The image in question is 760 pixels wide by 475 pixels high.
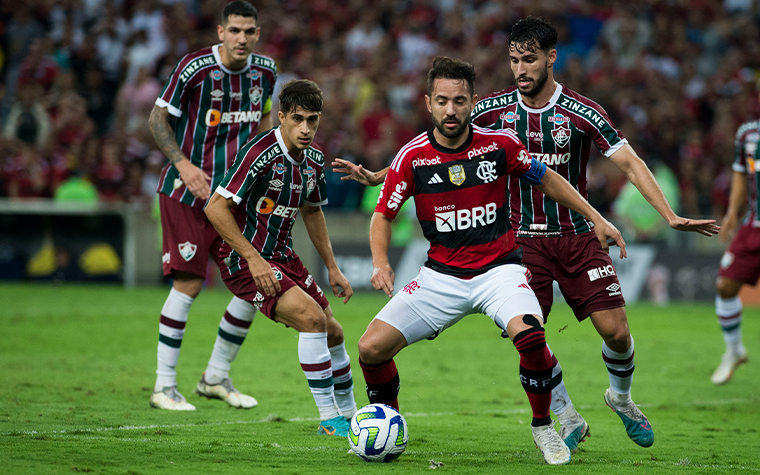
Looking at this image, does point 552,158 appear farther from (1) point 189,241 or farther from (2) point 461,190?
(1) point 189,241

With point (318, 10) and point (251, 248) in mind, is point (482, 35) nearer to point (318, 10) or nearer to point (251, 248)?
point (318, 10)

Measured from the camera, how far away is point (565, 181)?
5.47 meters

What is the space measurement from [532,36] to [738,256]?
14.3 ft

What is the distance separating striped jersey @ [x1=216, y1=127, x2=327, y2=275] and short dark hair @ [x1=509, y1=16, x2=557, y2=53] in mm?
1571

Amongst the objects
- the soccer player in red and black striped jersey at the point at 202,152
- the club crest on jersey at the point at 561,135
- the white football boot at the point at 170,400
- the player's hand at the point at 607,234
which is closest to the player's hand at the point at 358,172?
the club crest on jersey at the point at 561,135

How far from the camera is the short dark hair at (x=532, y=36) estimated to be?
565cm

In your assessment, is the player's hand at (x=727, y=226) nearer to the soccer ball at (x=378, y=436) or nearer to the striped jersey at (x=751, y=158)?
the striped jersey at (x=751, y=158)

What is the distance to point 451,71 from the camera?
5141mm

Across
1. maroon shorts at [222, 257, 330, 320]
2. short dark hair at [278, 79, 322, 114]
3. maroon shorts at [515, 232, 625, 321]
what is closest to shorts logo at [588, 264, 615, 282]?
maroon shorts at [515, 232, 625, 321]

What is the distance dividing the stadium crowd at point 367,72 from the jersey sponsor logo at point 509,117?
10.4 m

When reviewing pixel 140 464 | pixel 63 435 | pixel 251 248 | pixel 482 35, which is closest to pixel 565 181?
pixel 251 248

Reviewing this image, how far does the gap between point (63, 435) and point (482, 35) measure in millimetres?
16780

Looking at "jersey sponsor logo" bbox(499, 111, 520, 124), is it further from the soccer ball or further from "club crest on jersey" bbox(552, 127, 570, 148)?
the soccer ball

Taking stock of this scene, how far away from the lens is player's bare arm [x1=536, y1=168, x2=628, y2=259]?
5.40m
